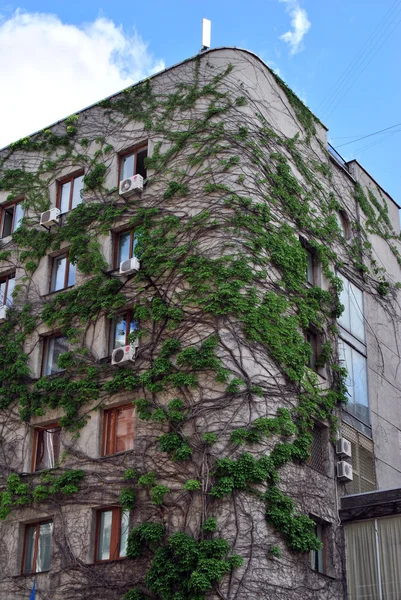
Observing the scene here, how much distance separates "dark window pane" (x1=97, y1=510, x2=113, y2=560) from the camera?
2427cm

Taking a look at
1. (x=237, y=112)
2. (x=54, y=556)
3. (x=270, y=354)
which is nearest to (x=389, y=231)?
(x=237, y=112)

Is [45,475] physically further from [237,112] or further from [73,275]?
[237,112]

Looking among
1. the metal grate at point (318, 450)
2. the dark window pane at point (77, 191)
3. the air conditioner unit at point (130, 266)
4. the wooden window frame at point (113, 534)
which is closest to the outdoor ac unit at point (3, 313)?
the dark window pane at point (77, 191)

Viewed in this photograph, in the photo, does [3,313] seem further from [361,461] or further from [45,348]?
[361,461]

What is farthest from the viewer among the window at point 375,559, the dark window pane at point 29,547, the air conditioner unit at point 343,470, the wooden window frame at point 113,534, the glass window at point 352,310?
the glass window at point 352,310

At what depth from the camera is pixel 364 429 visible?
29.2 meters

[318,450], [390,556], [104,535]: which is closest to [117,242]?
[318,450]

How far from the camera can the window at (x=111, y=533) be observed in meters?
24.0

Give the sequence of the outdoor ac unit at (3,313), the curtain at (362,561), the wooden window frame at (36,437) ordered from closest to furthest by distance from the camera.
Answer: the curtain at (362,561)
the wooden window frame at (36,437)
the outdoor ac unit at (3,313)

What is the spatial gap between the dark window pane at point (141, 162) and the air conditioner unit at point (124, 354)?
669 centimetres

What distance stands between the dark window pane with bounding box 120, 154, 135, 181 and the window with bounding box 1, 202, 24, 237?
4.60 meters

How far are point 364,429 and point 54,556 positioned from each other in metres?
10.7

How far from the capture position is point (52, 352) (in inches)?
1131

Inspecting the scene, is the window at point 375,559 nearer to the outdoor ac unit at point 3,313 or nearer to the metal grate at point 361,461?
the metal grate at point 361,461
